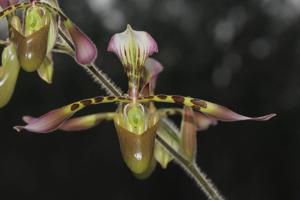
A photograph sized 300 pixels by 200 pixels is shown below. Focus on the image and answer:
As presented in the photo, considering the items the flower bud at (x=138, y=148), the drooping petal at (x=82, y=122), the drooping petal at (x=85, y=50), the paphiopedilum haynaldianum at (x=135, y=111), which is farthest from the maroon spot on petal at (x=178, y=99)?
the drooping petal at (x=82, y=122)

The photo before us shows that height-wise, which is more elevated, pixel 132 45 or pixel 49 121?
pixel 132 45

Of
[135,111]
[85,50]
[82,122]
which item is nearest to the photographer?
[85,50]

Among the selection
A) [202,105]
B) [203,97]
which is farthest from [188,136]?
[203,97]

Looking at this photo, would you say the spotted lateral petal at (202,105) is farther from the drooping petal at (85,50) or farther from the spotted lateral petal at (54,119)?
the drooping petal at (85,50)

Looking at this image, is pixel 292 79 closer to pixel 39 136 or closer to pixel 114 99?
pixel 39 136

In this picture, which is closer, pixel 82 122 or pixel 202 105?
pixel 202 105

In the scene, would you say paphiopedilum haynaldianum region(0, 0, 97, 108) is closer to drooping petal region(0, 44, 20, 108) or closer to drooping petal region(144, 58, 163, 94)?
drooping petal region(0, 44, 20, 108)

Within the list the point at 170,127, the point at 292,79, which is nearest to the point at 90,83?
the point at 292,79

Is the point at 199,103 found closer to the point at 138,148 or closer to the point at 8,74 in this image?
the point at 138,148
